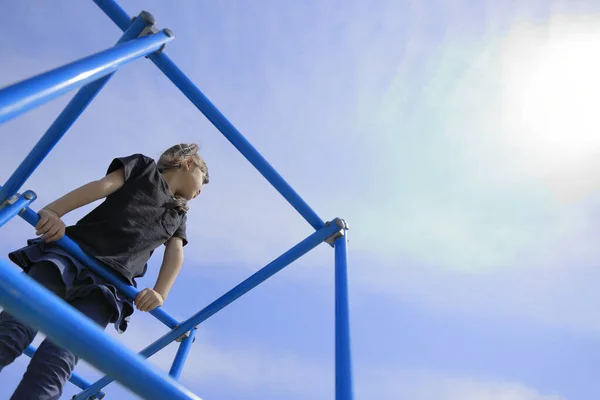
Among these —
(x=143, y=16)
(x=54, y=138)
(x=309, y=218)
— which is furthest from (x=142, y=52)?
(x=309, y=218)

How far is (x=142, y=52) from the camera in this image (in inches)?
39.3

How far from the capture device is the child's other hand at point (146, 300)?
1.27 meters

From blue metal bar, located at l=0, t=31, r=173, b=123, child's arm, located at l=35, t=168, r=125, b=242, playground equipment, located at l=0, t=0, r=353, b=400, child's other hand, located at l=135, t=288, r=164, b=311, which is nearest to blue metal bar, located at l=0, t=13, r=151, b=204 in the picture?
playground equipment, located at l=0, t=0, r=353, b=400

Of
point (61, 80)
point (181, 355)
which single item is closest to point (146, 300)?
point (181, 355)

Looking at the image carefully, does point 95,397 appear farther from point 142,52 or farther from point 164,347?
point 142,52

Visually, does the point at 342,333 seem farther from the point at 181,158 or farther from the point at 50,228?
the point at 181,158

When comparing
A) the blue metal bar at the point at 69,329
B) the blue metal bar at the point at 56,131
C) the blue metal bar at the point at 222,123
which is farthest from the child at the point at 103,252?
the blue metal bar at the point at 69,329

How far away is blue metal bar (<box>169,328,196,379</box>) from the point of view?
5.08ft

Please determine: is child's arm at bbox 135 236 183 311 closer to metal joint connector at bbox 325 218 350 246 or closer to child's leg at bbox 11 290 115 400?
child's leg at bbox 11 290 115 400

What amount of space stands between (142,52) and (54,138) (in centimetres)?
43

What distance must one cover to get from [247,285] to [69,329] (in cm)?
106

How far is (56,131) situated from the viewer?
1.25 metres

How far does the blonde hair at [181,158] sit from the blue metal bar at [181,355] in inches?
18.3

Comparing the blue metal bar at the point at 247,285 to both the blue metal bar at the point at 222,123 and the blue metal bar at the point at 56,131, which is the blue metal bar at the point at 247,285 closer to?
the blue metal bar at the point at 222,123
